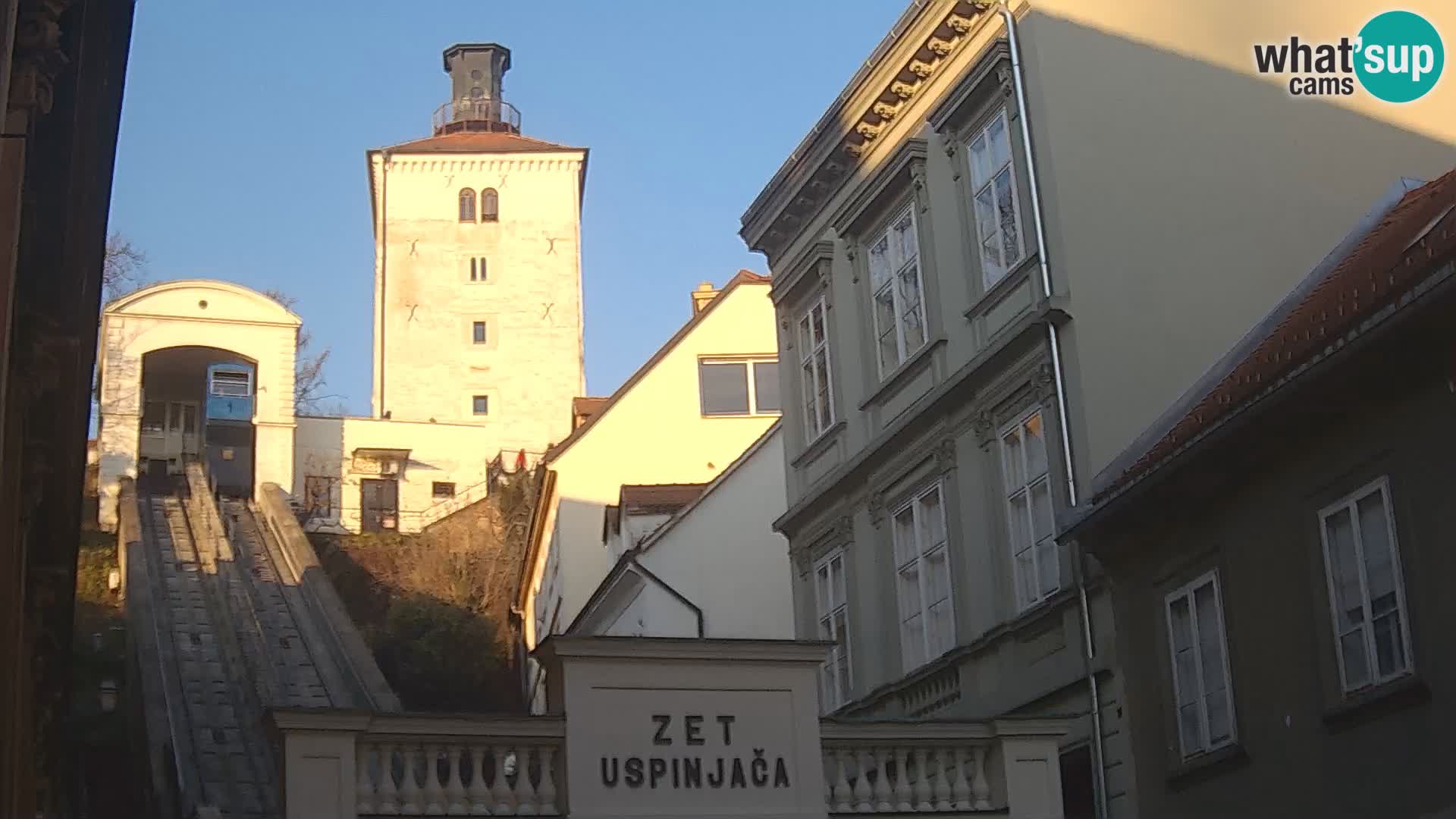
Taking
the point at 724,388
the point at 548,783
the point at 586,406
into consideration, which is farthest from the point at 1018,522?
the point at 586,406

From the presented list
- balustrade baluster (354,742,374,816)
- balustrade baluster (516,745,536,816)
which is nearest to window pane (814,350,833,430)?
balustrade baluster (516,745,536,816)

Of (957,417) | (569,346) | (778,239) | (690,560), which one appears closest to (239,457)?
(569,346)

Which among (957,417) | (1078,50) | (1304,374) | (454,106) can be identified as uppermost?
(454,106)

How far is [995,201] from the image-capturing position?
20469mm

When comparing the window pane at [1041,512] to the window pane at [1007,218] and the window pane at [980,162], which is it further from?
the window pane at [980,162]

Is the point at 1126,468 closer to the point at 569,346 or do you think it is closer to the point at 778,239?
the point at 778,239

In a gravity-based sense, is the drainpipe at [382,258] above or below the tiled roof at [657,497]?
above

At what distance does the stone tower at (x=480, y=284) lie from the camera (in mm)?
75562

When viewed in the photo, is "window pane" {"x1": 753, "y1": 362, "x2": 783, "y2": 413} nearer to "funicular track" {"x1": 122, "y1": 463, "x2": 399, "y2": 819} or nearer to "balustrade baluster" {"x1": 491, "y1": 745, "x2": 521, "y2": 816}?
"funicular track" {"x1": 122, "y1": 463, "x2": 399, "y2": 819}

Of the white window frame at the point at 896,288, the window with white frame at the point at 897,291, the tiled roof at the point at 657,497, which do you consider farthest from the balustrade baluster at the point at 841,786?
the tiled roof at the point at 657,497

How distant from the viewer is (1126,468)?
1780 centimetres

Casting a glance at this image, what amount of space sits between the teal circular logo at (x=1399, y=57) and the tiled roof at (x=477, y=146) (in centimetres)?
6257

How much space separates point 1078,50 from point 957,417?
4009mm

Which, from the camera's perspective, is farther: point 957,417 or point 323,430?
point 323,430
